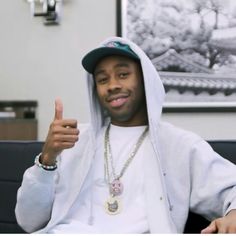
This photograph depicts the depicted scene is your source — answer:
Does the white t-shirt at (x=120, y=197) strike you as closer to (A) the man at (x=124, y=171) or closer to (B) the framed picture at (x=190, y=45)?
(A) the man at (x=124, y=171)

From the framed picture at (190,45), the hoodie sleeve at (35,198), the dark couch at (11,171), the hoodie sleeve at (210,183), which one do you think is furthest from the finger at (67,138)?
the framed picture at (190,45)

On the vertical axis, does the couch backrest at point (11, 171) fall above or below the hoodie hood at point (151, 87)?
below

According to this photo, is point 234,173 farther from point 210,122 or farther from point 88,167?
point 210,122

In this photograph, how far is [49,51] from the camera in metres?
2.27

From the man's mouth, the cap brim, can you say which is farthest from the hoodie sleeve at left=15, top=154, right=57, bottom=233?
the cap brim

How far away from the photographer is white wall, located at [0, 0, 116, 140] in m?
2.23

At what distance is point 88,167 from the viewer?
4.04 feet

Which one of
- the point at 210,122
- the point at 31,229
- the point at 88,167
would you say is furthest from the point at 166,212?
the point at 210,122

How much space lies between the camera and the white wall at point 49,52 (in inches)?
87.9

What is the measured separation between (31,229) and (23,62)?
1324 millimetres

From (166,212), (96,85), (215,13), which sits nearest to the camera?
(166,212)

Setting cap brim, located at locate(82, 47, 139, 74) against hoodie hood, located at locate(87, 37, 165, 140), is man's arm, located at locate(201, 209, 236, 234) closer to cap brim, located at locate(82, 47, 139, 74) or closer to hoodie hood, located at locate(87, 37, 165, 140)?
hoodie hood, located at locate(87, 37, 165, 140)

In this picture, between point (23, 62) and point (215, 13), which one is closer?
point (215, 13)

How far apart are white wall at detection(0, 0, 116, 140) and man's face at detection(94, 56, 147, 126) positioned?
983 millimetres
